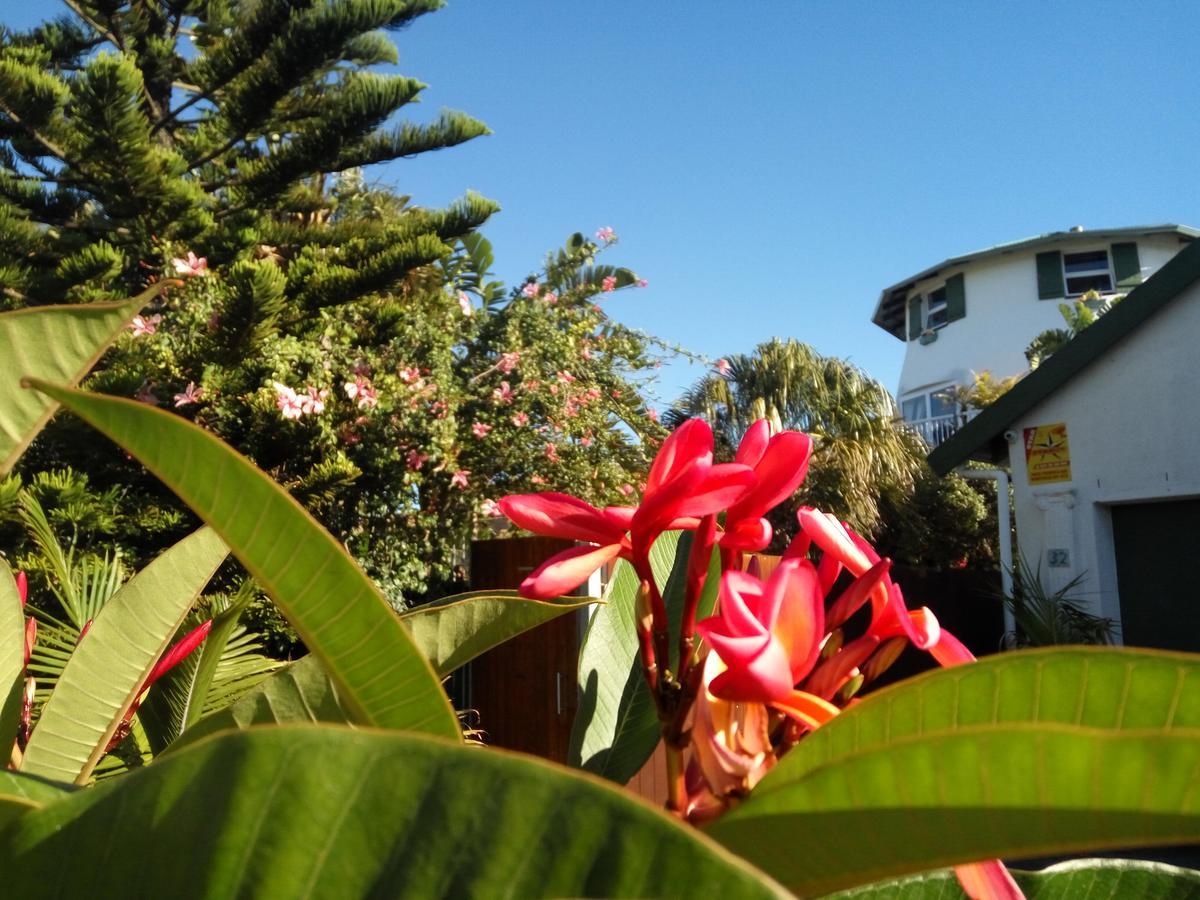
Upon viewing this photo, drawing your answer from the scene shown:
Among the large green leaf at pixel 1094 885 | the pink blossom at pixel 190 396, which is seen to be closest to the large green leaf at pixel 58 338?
the large green leaf at pixel 1094 885

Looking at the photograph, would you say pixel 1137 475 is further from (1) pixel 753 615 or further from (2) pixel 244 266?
(1) pixel 753 615

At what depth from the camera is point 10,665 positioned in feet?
1.80

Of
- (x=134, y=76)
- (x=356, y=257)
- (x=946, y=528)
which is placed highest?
(x=134, y=76)

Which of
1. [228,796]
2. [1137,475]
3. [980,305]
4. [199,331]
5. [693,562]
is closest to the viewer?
[228,796]

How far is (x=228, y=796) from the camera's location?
25cm

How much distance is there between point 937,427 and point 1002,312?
149 inches

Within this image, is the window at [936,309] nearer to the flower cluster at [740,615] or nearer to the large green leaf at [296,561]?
the flower cluster at [740,615]

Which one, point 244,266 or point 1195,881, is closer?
point 1195,881

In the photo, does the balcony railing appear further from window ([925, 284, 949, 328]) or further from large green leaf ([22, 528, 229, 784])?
large green leaf ([22, 528, 229, 784])

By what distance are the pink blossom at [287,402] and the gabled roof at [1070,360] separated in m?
4.67

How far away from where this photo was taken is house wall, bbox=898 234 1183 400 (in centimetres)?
1988

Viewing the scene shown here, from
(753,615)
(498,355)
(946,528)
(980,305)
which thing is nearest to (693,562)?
Result: (753,615)

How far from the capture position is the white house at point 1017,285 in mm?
19719

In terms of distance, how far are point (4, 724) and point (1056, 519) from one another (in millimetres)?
7028
